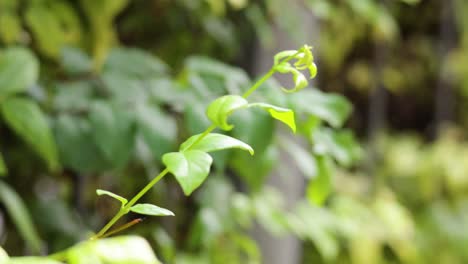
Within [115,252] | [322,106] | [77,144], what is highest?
[322,106]

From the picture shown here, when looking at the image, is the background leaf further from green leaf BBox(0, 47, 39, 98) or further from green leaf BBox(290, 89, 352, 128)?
green leaf BBox(290, 89, 352, 128)

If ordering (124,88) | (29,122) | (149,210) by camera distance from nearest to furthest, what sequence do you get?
(149,210), (29,122), (124,88)

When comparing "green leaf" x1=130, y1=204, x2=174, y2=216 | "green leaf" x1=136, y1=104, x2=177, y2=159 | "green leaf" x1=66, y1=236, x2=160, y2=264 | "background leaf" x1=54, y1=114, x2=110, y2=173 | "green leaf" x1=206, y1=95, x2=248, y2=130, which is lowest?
"green leaf" x1=66, y1=236, x2=160, y2=264

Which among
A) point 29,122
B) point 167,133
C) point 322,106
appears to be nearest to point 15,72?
point 29,122

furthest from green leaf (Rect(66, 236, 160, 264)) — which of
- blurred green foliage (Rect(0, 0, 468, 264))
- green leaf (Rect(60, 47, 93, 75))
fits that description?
green leaf (Rect(60, 47, 93, 75))

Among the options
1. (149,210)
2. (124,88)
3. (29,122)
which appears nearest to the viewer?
(149,210)

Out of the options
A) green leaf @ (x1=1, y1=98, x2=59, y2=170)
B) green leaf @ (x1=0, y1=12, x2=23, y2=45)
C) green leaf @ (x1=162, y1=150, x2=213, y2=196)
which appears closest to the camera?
green leaf @ (x1=162, y1=150, x2=213, y2=196)

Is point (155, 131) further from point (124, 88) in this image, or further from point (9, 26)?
point (9, 26)

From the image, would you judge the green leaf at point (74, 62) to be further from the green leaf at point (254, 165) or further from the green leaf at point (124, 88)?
the green leaf at point (254, 165)
